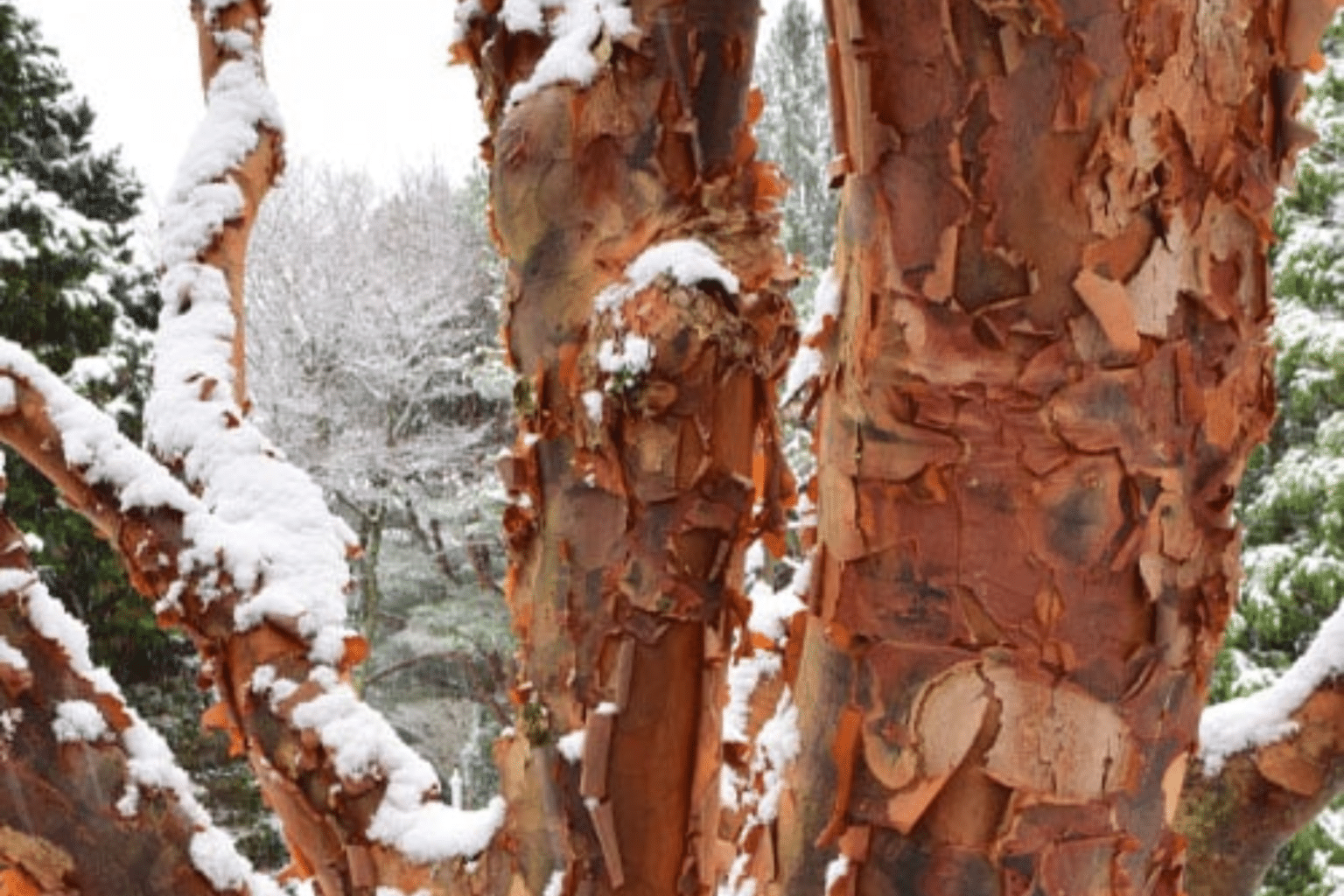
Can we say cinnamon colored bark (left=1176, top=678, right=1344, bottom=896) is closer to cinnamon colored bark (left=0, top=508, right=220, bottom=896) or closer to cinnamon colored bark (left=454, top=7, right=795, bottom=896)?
cinnamon colored bark (left=454, top=7, right=795, bottom=896)

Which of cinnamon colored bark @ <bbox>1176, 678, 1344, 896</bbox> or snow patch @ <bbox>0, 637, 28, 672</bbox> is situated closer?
cinnamon colored bark @ <bbox>1176, 678, 1344, 896</bbox>

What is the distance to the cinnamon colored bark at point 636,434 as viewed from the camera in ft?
3.43

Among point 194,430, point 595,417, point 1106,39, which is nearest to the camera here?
point 1106,39

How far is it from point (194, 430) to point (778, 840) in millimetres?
1036

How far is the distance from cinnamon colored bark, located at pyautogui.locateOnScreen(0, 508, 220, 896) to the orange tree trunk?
0.87 meters

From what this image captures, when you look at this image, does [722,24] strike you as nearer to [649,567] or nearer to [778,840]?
[649,567]

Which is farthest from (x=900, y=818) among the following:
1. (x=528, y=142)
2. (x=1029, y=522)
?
(x=528, y=142)

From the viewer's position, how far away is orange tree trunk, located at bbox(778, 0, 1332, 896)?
0.56 meters

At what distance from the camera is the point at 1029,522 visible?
0.58 meters

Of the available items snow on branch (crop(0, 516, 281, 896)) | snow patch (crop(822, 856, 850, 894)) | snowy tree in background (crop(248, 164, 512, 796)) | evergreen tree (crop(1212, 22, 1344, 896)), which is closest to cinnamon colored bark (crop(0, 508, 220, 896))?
snow on branch (crop(0, 516, 281, 896))

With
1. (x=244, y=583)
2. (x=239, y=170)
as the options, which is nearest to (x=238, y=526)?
(x=244, y=583)

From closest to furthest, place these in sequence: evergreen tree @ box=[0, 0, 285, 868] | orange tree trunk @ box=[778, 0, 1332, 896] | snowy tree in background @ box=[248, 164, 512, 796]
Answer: orange tree trunk @ box=[778, 0, 1332, 896]
evergreen tree @ box=[0, 0, 285, 868]
snowy tree in background @ box=[248, 164, 512, 796]

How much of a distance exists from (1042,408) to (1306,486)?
246 inches

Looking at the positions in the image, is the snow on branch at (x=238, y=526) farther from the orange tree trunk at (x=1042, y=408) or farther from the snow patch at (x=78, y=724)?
the orange tree trunk at (x=1042, y=408)
